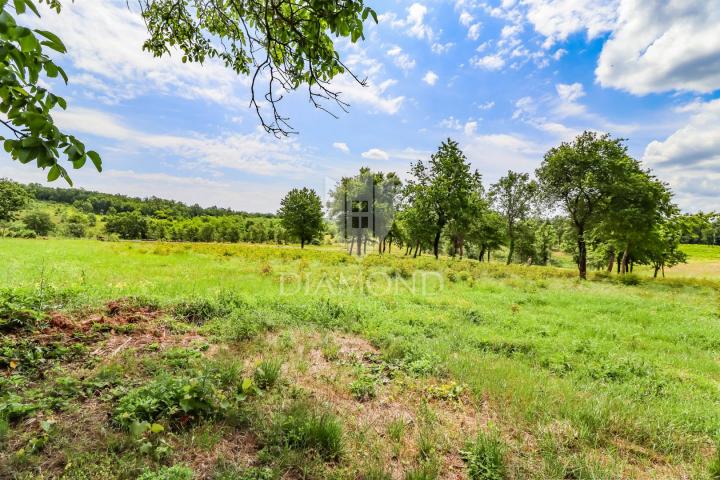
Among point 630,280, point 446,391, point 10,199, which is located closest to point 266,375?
point 446,391

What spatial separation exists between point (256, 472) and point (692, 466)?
4.25m

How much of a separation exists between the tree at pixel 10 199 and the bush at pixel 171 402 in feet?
246

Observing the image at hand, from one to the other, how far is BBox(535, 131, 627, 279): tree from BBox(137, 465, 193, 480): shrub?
85.2ft

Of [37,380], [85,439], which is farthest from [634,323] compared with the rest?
[37,380]

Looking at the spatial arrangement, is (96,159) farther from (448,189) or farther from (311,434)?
(448,189)

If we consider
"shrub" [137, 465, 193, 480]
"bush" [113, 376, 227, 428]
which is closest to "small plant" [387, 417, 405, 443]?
"bush" [113, 376, 227, 428]

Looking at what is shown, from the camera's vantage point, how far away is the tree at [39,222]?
64312mm

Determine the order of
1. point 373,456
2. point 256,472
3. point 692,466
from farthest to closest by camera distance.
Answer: point 692,466 < point 373,456 < point 256,472

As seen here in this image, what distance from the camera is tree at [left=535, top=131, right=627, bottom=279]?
2234 centimetres

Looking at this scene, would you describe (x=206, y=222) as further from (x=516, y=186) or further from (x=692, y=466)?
(x=692, y=466)

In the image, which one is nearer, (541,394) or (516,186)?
(541,394)

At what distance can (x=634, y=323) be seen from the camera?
9688mm

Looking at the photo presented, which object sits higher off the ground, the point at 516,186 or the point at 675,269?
the point at 516,186

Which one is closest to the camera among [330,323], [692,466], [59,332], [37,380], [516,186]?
[692,466]
